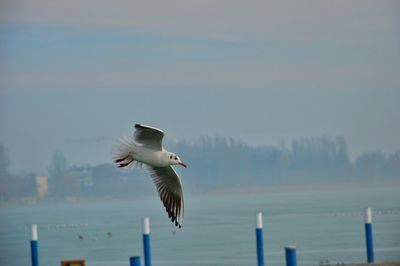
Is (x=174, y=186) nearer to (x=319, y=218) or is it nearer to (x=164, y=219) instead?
(x=319, y=218)

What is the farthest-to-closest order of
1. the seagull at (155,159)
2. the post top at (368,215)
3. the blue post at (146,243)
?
the post top at (368,215), the blue post at (146,243), the seagull at (155,159)

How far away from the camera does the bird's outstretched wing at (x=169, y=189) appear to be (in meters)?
12.8

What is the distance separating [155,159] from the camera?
12.2m

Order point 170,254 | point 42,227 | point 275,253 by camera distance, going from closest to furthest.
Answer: point 275,253
point 170,254
point 42,227

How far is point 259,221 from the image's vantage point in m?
13.5

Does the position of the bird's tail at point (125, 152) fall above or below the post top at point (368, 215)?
above

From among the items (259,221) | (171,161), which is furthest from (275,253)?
(171,161)

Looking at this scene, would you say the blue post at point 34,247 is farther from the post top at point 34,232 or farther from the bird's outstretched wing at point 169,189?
the bird's outstretched wing at point 169,189

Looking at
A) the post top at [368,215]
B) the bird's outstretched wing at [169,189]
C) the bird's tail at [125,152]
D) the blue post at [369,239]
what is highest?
the bird's tail at [125,152]

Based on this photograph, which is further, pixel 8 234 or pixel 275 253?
pixel 8 234

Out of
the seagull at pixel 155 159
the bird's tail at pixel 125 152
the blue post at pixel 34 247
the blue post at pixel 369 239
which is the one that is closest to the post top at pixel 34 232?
the blue post at pixel 34 247

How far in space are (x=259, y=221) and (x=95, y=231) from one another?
84.2 ft

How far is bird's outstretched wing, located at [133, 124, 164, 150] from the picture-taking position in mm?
11788

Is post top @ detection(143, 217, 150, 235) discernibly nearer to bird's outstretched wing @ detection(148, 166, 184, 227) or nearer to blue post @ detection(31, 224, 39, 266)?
bird's outstretched wing @ detection(148, 166, 184, 227)
